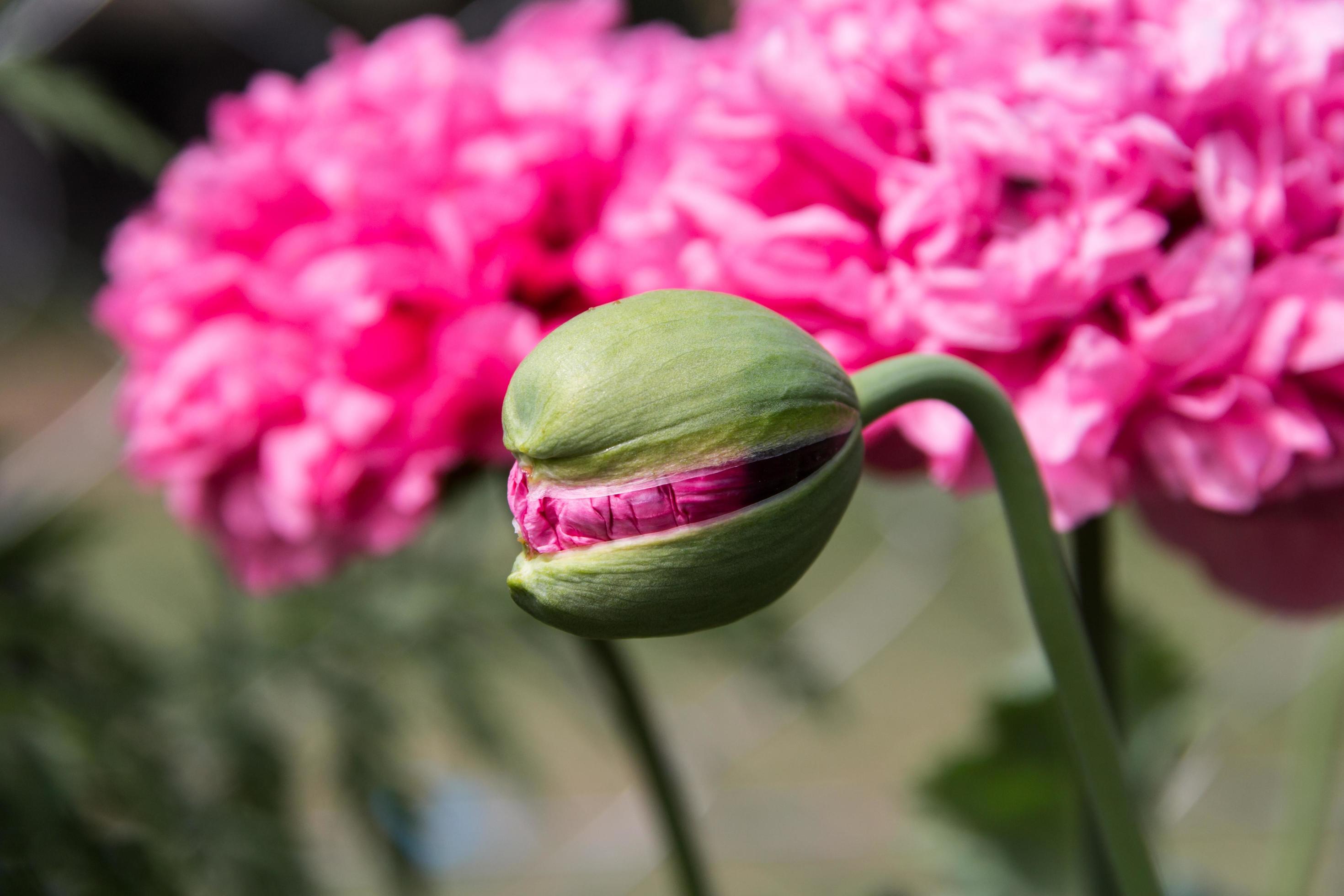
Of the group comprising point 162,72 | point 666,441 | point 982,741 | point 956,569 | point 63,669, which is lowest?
point 956,569

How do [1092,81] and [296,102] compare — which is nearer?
[1092,81]

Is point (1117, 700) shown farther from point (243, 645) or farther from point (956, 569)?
point (956, 569)

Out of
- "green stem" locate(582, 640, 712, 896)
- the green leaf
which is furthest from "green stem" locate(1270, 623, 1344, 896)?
the green leaf

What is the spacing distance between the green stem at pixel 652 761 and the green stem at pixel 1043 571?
106mm

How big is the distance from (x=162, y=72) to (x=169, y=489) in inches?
74.2

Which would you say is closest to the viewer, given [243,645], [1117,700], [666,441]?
[666,441]

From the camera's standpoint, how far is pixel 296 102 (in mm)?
274

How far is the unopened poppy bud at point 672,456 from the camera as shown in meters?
0.11

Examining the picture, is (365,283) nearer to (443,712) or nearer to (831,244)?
(831,244)

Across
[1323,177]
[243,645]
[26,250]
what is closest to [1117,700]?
[1323,177]

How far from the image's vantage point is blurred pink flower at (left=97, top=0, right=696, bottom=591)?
0.22m

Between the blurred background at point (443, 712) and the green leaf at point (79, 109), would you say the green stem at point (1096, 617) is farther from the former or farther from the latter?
the green leaf at point (79, 109)

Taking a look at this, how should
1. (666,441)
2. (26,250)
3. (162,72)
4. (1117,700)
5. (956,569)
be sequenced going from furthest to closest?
(162,72) < (956,569) < (26,250) < (1117,700) < (666,441)

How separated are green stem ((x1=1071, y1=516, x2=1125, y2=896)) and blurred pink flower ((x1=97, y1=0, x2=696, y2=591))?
0.09m
